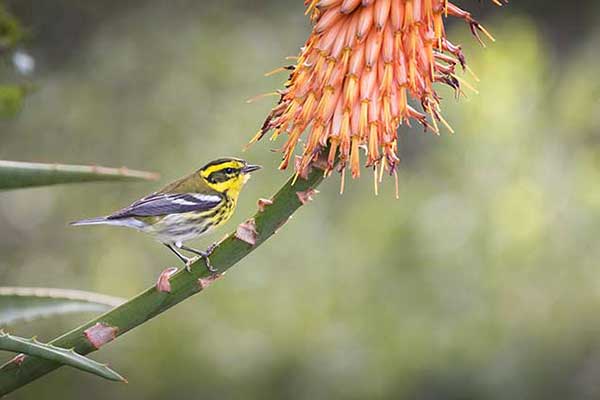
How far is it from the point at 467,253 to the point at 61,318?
2.77 metres

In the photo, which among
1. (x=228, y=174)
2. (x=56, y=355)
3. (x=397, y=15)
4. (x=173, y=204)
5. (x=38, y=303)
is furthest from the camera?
(x=173, y=204)

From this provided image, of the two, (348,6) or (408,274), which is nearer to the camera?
(348,6)

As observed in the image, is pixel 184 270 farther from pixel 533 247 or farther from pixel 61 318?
pixel 61 318

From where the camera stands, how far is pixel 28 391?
671 cm

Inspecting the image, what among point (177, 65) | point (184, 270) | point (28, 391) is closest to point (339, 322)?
point (28, 391)

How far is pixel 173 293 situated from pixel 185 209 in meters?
1.05

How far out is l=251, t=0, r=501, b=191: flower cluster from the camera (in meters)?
1.54

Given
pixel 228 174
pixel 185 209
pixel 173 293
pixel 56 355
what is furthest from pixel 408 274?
pixel 56 355

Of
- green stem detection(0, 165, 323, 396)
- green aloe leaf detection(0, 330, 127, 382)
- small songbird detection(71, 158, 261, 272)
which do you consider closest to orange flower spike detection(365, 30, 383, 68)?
green stem detection(0, 165, 323, 396)

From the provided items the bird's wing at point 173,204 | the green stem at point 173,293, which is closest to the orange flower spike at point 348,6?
the green stem at point 173,293

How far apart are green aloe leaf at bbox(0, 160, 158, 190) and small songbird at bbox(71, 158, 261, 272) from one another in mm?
911

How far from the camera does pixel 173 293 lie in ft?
5.32

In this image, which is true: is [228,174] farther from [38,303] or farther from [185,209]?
[38,303]

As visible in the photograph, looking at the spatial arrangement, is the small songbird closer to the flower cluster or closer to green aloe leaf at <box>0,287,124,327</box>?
green aloe leaf at <box>0,287,124,327</box>
